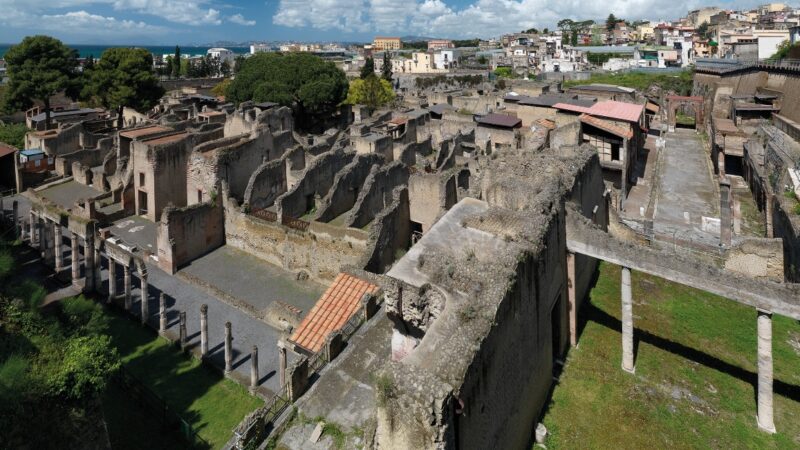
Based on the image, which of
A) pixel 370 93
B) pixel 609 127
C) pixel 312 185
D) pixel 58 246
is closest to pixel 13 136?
pixel 58 246

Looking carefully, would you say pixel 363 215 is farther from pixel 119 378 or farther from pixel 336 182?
pixel 119 378

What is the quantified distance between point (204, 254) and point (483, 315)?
1929 centimetres

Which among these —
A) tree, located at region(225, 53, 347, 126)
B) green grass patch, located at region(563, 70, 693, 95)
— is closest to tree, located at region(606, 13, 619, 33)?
green grass patch, located at region(563, 70, 693, 95)

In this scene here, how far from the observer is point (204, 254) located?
2481 centimetres

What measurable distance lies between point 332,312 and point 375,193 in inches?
449

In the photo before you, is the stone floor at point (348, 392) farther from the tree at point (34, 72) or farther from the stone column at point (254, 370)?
the tree at point (34, 72)

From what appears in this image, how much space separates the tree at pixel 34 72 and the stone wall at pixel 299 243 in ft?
121

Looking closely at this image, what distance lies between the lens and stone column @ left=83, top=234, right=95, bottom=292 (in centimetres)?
2167

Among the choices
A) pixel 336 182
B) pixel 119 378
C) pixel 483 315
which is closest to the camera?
pixel 483 315

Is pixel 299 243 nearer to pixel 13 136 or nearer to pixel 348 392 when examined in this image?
pixel 348 392

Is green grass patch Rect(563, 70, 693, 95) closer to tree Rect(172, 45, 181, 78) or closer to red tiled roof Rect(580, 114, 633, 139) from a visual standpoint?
red tiled roof Rect(580, 114, 633, 139)

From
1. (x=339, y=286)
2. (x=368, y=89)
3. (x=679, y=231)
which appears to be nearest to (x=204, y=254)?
(x=339, y=286)

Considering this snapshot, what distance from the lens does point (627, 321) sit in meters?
15.0

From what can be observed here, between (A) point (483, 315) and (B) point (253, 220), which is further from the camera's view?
(B) point (253, 220)
